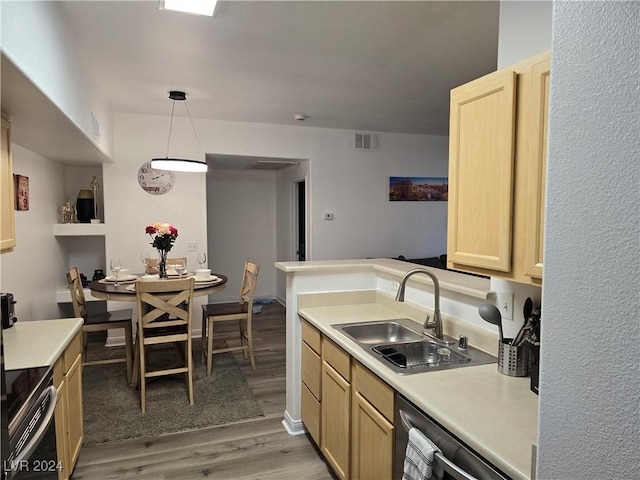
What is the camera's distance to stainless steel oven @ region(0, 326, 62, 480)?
1.41 meters

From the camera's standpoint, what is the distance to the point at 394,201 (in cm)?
593

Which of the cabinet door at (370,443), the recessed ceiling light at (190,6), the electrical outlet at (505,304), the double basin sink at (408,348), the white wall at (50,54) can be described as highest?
the recessed ceiling light at (190,6)

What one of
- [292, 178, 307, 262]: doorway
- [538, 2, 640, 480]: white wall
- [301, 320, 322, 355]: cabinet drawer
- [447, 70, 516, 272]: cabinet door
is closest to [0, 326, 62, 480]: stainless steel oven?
[301, 320, 322, 355]: cabinet drawer

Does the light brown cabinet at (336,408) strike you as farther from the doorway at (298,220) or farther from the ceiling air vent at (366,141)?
the doorway at (298,220)

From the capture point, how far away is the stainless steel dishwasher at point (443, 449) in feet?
3.92

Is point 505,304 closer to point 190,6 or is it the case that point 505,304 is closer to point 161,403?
point 190,6

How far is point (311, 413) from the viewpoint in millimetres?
2635

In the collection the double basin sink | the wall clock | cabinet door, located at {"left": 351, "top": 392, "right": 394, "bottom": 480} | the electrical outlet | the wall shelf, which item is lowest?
cabinet door, located at {"left": 351, "top": 392, "right": 394, "bottom": 480}

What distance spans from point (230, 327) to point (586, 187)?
5.30m

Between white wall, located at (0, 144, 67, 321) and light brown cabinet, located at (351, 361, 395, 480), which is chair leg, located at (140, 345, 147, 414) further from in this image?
light brown cabinet, located at (351, 361, 395, 480)

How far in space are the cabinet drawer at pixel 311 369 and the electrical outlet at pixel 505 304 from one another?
1.08 metres

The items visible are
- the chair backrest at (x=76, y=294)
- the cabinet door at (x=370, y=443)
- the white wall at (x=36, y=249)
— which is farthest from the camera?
the chair backrest at (x=76, y=294)

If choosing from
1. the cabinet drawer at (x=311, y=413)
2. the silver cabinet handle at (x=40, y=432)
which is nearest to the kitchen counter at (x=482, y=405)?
the cabinet drawer at (x=311, y=413)

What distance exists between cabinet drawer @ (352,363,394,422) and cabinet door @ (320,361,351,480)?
0.13 m
